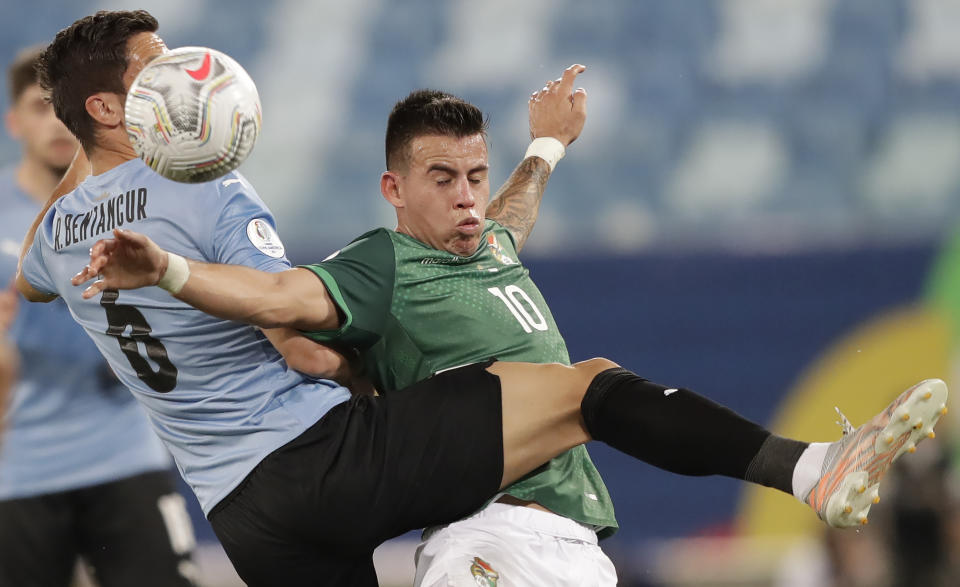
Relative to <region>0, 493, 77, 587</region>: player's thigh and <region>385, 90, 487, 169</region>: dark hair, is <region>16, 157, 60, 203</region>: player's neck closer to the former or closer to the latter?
<region>0, 493, 77, 587</region>: player's thigh

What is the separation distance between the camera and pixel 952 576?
26.6ft

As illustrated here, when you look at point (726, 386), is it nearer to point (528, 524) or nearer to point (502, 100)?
point (502, 100)

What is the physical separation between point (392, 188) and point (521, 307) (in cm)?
60

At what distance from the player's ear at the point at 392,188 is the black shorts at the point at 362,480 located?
72cm

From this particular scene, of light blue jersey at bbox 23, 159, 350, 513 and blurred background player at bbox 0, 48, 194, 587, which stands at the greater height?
light blue jersey at bbox 23, 159, 350, 513

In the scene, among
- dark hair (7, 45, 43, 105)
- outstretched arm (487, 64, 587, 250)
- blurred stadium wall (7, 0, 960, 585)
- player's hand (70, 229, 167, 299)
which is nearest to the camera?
player's hand (70, 229, 167, 299)

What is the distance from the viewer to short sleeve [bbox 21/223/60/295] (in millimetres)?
3887

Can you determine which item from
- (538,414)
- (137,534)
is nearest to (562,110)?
(538,414)

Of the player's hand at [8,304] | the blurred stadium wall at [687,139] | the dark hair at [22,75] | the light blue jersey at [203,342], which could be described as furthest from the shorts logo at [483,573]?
the blurred stadium wall at [687,139]

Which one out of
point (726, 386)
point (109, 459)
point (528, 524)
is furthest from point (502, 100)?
point (528, 524)

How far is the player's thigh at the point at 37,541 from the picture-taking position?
441 centimetres

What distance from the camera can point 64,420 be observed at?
4645 millimetres

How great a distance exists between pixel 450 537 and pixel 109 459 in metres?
1.62

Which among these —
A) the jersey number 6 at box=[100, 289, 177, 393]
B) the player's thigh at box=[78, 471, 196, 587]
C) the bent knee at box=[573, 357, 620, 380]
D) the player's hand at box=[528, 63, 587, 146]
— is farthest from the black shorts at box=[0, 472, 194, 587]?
the player's hand at box=[528, 63, 587, 146]
